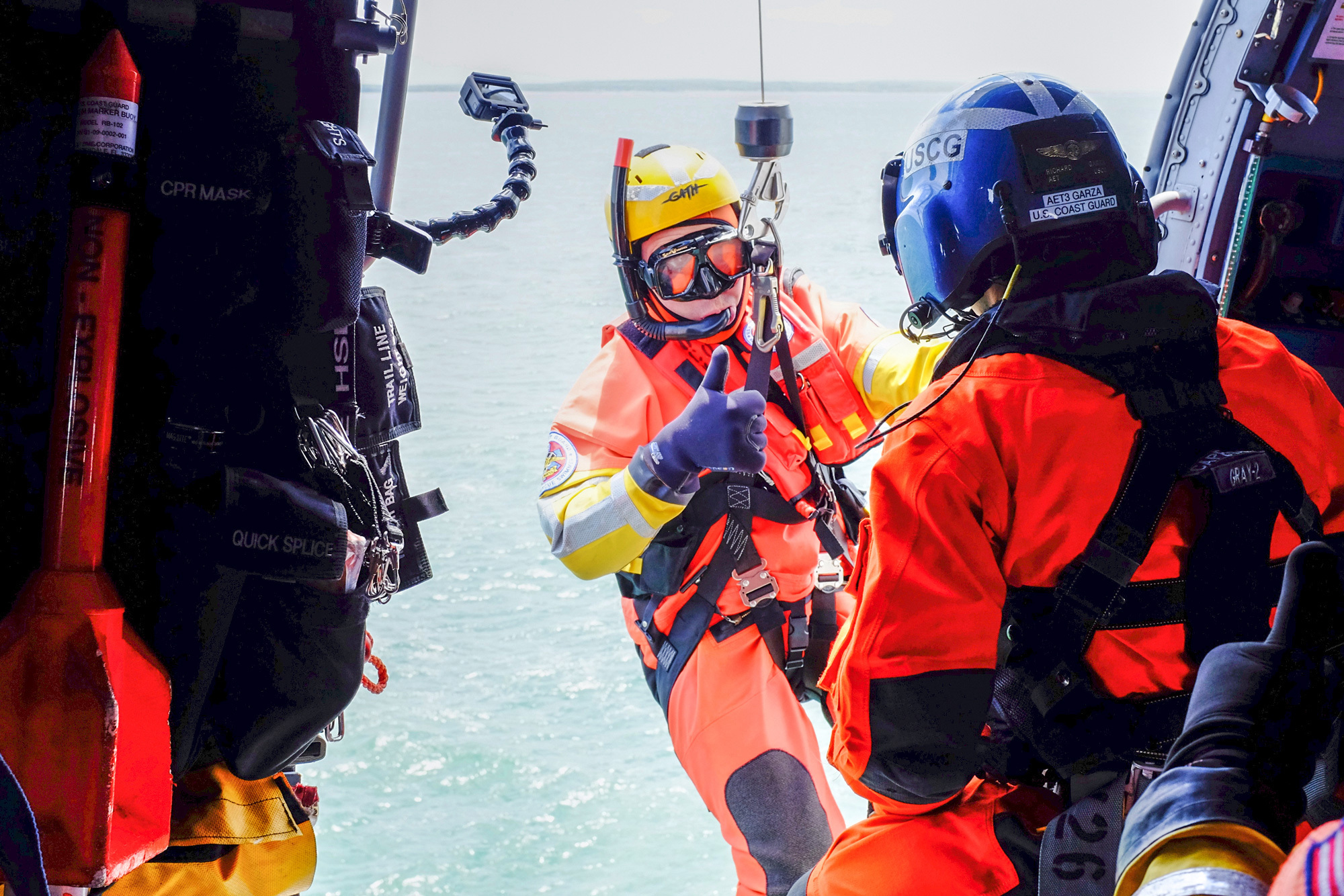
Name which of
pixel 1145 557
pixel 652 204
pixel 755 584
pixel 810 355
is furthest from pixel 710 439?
pixel 1145 557

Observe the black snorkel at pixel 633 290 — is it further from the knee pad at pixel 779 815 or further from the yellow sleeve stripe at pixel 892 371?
the knee pad at pixel 779 815

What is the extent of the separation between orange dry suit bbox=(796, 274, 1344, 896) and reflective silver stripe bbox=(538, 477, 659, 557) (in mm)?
943

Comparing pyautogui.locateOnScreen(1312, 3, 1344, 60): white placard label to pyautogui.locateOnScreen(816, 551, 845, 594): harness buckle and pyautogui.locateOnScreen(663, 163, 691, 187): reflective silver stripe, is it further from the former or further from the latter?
pyautogui.locateOnScreen(816, 551, 845, 594): harness buckle

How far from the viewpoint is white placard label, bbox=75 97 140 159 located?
1.16 m

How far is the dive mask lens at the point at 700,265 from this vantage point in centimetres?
250

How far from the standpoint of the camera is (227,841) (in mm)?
1434

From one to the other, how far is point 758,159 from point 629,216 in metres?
0.43

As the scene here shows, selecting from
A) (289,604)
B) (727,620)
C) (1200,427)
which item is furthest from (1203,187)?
(289,604)

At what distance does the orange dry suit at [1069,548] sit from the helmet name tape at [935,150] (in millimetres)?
254

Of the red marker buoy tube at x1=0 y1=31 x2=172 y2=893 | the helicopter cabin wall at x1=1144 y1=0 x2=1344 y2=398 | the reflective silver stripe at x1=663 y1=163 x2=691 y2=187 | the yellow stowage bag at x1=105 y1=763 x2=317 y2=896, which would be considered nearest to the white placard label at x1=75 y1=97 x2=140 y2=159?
the red marker buoy tube at x1=0 y1=31 x2=172 y2=893

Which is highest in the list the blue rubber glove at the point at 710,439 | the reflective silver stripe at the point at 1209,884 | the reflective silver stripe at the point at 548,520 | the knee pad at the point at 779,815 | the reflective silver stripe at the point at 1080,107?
the reflective silver stripe at the point at 1080,107

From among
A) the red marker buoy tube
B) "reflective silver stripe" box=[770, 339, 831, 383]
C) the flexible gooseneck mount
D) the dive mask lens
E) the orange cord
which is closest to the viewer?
the red marker buoy tube

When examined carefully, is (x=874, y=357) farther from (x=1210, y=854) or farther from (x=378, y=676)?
(x=1210, y=854)

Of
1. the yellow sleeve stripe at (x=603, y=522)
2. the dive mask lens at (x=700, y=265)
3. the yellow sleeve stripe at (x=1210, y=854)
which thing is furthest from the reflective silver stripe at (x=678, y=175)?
the yellow sleeve stripe at (x=1210, y=854)
